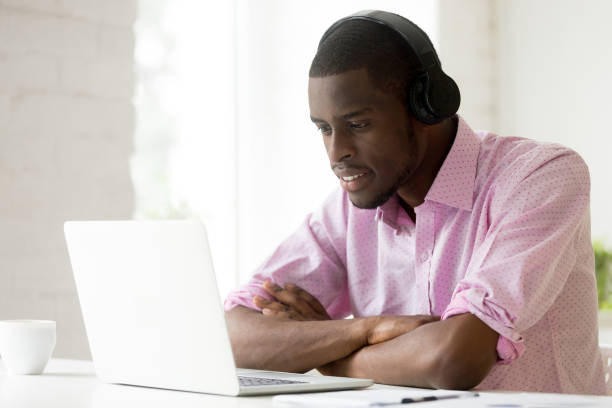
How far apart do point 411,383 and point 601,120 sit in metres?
2.22

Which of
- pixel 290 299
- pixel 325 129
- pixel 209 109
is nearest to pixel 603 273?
pixel 209 109

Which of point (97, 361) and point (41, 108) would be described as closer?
point (97, 361)

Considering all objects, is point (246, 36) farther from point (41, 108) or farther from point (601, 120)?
point (601, 120)

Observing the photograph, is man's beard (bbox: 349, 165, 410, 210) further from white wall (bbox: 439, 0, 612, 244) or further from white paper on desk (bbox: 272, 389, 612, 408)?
white wall (bbox: 439, 0, 612, 244)

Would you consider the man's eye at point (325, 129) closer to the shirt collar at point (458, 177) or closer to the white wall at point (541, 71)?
the shirt collar at point (458, 177)

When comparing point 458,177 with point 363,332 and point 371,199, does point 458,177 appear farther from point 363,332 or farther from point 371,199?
point 363,332

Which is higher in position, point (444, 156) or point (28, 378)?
point (444, 156)

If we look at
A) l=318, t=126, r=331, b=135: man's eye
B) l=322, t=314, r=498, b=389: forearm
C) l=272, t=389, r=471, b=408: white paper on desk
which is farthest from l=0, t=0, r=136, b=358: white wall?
l=272, t=389, r=471, b=408: white paper on desk

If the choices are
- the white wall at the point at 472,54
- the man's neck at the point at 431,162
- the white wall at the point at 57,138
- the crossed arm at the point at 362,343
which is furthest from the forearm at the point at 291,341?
the white wall at the point at 472,54

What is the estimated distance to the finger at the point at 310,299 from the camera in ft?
5.64

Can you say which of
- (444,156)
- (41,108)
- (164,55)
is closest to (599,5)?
(164,55)

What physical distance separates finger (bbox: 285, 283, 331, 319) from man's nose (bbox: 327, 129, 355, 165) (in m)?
0.33

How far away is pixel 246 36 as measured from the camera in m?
3.14

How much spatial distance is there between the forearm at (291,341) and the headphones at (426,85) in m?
0.40
